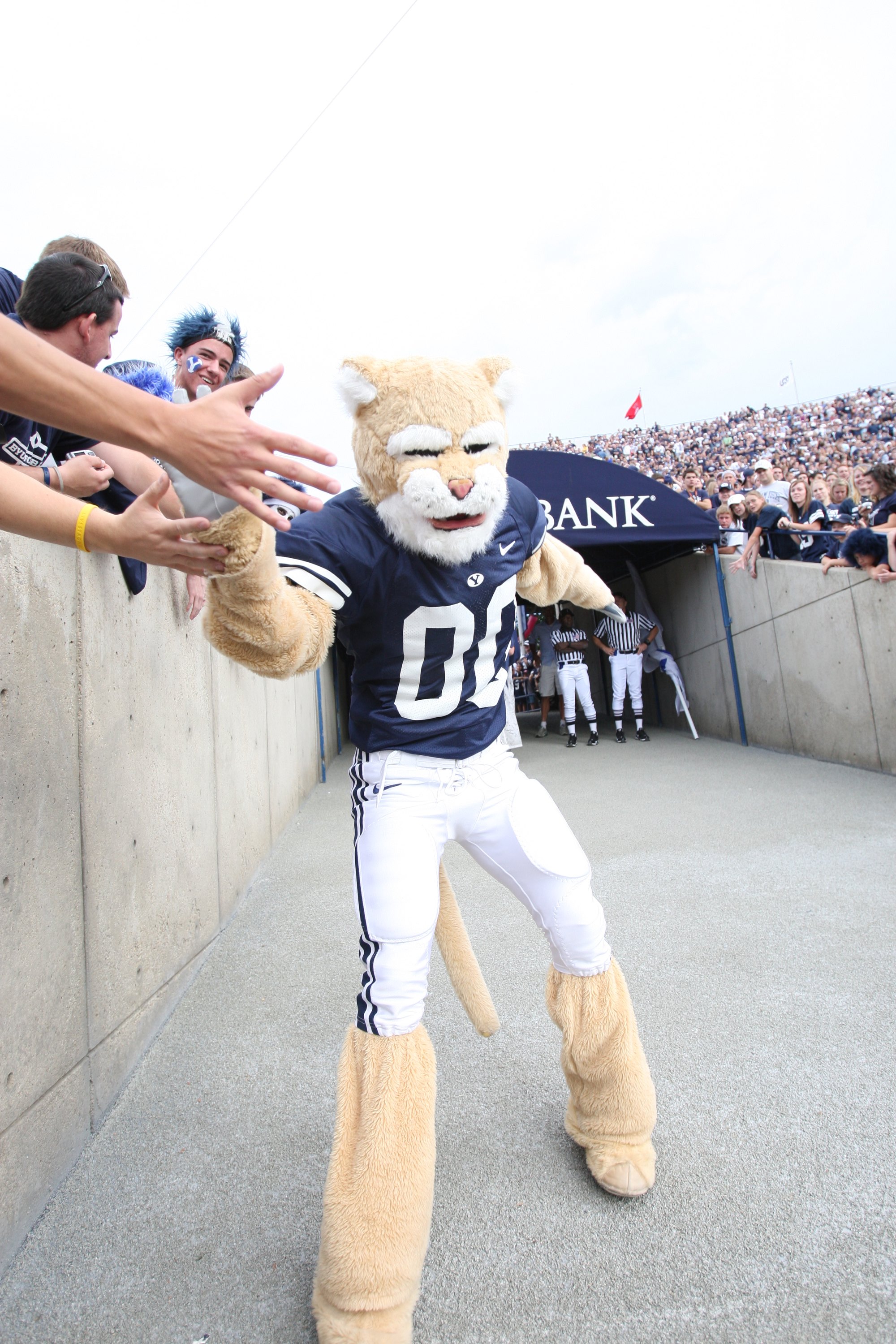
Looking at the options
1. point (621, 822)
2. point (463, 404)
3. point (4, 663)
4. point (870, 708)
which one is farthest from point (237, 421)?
point (870, 708)

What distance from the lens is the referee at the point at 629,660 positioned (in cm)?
934

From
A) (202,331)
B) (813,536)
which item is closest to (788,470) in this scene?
(813,536)

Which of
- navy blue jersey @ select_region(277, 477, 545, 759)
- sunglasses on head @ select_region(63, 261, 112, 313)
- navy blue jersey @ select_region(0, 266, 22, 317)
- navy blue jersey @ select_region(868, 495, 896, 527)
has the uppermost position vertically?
navy blue jersey @ select_region(868, 495, 896, 527)

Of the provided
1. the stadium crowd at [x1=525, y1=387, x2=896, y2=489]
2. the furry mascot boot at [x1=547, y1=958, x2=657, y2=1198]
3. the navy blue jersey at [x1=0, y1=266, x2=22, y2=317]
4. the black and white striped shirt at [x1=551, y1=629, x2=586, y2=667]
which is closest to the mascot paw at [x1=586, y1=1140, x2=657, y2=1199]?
the furry mascot boot at [x1=547, y1=958, x2=657, y2=1198]

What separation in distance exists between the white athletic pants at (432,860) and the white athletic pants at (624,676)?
779 centimetres

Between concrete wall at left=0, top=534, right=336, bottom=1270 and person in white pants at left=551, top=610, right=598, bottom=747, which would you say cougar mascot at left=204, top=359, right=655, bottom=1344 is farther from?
person in white pants at left=551, top=610, right=598, bottom=747

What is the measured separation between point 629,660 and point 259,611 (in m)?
8.52

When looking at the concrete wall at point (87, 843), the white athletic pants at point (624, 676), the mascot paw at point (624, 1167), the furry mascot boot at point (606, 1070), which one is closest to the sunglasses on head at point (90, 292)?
the concrete wall at point (87, 843)

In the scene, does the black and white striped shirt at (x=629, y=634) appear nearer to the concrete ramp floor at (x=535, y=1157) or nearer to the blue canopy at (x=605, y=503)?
the blue canopy at (x=605, y=503)

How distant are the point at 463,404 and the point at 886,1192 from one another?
74.4 inches

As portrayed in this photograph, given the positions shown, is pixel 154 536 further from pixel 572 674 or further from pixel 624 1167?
pixel 572 674

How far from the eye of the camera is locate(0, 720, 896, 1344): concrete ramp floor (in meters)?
1.36

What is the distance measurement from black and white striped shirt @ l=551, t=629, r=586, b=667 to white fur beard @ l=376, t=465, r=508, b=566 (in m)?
7.84

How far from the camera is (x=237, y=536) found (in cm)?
124
